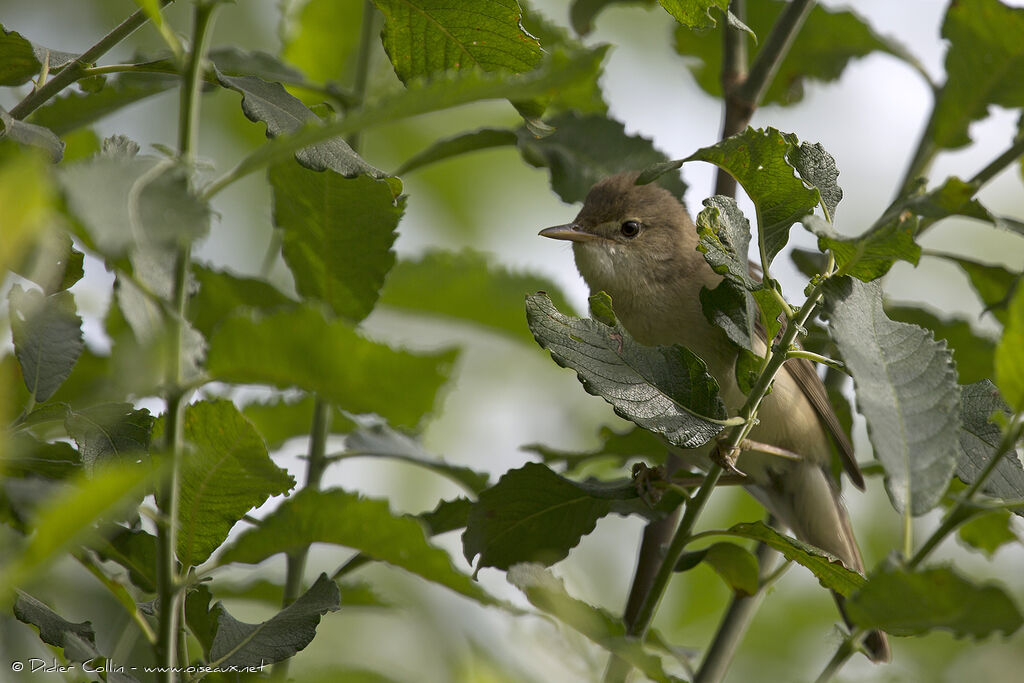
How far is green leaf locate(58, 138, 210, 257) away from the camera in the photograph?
0.93 metres

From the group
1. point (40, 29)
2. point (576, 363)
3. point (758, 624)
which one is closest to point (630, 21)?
point (40, 29)

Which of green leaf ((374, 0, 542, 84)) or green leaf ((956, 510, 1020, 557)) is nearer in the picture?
green leaf ((374, 0, 542, 84))

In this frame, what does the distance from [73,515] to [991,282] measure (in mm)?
2263

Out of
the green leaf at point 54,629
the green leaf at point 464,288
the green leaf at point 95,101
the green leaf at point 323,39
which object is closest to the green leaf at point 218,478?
the green leaf at point 54,629

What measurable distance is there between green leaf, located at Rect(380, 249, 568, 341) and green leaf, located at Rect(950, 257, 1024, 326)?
3.39 ft

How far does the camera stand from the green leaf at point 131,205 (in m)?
0.93

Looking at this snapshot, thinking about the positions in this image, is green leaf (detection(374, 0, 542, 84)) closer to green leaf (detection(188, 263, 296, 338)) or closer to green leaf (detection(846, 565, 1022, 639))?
green leaf (detection(188, 263, 296, 338))

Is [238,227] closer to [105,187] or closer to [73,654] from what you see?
[73,654]

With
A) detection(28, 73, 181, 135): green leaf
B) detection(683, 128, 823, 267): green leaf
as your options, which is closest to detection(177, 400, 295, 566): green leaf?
detection(683, 128, 823, 267): green leaf

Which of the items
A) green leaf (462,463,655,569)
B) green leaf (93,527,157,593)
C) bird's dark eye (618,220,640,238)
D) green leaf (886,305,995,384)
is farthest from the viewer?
bird's dark eye (618,220,640,238)

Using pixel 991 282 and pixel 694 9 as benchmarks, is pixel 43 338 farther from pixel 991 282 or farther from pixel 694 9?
pixel 991 282

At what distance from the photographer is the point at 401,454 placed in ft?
7.70

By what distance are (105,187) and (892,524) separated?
384 centimetres

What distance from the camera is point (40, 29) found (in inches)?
187
